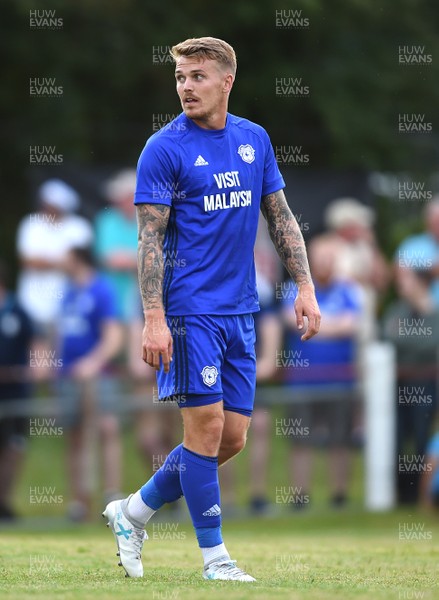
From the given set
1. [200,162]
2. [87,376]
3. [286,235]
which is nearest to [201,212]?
[200,162]

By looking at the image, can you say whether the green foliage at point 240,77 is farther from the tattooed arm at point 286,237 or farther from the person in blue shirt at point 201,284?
the person in blue shirt at point 201,284

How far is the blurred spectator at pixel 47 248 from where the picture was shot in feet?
50.4

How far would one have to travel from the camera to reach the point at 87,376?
13.3m

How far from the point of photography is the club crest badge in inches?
295

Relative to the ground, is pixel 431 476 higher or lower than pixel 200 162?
lower

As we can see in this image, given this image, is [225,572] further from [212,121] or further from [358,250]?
[358,250]

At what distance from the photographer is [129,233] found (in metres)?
15.3

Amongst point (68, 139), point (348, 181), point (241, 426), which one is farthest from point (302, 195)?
point (241, 426)

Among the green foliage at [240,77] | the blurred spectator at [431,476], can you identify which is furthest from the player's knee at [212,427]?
the green foliage at [240,77]

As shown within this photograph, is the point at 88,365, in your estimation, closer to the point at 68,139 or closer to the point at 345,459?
the point at 345,459

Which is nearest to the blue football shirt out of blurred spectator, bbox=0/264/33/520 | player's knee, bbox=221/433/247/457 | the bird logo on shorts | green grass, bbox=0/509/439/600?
the bird logo on shorts

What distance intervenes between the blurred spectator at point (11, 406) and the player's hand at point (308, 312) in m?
6.40

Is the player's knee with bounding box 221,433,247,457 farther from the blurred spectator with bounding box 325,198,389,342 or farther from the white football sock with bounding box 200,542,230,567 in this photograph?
the blurred spectator with bounding box 325,198,389,342

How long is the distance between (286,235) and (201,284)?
2.32ft
